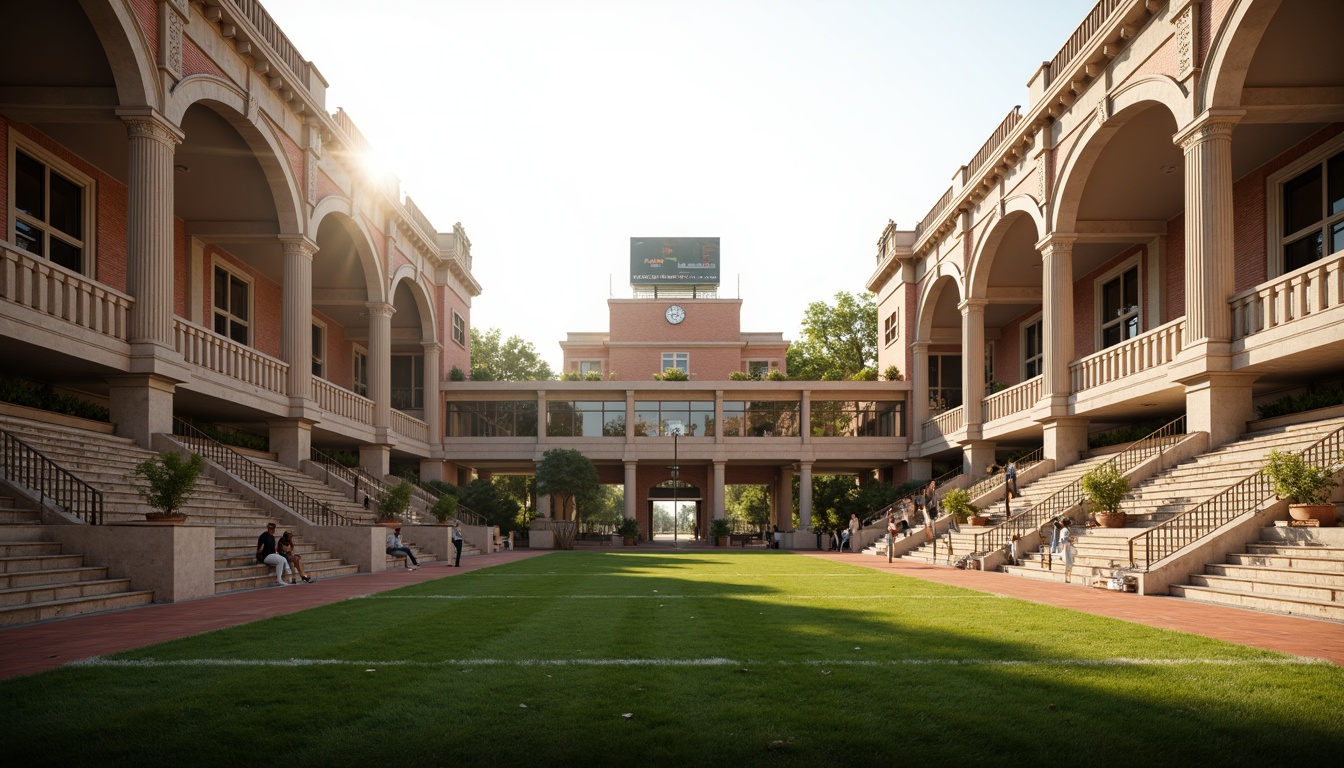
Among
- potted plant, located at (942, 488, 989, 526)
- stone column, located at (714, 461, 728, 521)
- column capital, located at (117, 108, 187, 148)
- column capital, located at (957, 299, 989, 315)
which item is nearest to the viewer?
column capital, located at (117, 108, 187, 148)

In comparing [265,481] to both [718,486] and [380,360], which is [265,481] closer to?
[380,360]

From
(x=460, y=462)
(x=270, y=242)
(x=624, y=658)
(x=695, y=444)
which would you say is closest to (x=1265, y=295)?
(x=624, y=658)

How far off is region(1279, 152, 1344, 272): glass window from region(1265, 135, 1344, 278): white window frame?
24 millimetres

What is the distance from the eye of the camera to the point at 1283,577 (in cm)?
1395

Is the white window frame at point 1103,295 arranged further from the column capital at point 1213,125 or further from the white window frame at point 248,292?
the white window frame at point 248,292

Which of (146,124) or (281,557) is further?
(146,124)

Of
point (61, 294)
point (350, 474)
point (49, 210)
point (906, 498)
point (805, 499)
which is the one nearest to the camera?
point (61, 294)

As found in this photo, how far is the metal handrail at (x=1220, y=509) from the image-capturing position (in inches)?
650

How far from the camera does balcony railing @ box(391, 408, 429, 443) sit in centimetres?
4231

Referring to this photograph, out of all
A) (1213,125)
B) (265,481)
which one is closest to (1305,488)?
(1213,125)

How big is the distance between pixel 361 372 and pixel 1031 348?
106ft

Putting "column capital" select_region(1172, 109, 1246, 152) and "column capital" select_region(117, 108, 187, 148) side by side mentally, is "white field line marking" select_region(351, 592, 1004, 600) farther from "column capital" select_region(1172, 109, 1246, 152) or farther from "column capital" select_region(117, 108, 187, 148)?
"column capital" select_region(1172, 109, 1246, 152)

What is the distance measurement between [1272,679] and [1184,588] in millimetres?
8921

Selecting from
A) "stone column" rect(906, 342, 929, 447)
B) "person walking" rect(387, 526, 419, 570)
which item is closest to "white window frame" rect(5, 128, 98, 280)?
"person walking" rect(387, 526, 419, 570)
